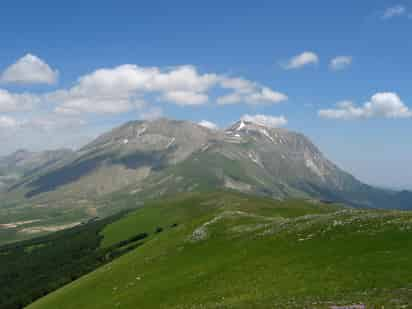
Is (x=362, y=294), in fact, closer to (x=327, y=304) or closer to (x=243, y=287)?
→ (x=327, y=304)

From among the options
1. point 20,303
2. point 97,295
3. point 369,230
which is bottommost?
point 20,303

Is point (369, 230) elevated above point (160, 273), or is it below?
above

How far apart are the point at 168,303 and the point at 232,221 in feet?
116

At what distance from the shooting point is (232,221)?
241 feet

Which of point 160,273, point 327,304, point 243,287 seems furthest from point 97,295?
point 327,304

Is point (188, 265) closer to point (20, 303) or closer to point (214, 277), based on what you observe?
point (214, 277)

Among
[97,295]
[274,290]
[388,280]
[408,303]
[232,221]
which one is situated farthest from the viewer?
[232,221]

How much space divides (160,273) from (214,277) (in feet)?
38.7

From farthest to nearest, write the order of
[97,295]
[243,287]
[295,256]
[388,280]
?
1. [97,295]
2. [295,256]
3. [243,287]
4. [388,280]

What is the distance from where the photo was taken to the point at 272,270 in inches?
1623

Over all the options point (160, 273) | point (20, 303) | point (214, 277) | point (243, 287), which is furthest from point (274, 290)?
point (20, 303)

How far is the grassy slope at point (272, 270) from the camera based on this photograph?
104ft

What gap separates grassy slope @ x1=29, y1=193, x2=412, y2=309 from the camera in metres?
31.7

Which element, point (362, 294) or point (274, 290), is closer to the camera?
point (362, 294)
